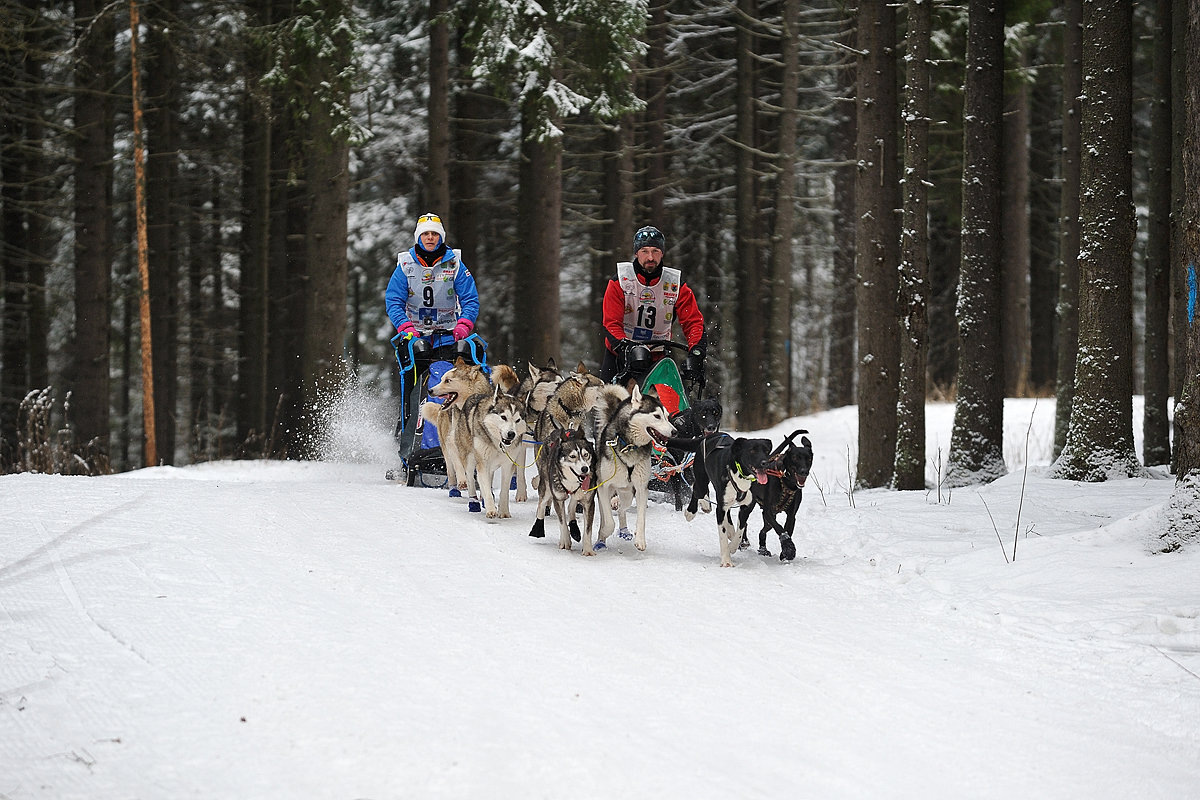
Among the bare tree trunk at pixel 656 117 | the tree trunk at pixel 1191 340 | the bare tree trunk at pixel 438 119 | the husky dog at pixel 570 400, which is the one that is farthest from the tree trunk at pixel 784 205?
the tree trunk at pixel 1191 340

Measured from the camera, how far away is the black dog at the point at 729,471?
22.8 feet

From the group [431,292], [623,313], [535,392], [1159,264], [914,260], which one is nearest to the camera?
[535,392]

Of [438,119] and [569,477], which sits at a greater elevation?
[438,119]

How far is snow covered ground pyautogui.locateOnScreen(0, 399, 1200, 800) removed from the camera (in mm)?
3842

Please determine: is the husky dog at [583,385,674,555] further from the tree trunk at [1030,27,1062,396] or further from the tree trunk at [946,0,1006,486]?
the tree trunk at [1030,27,1062,396]

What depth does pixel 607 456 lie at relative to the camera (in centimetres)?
754

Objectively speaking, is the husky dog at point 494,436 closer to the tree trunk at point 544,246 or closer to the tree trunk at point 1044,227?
the tree trunk at point 544,246

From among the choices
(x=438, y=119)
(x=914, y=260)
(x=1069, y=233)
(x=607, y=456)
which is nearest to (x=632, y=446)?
(x=607, y=456)

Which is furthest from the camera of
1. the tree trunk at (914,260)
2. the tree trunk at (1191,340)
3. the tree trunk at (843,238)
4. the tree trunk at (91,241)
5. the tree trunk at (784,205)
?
the tree trunk at (843,238)

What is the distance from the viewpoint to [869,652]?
5.32m

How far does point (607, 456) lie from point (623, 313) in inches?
113

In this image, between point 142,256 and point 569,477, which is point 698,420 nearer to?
point 569,477

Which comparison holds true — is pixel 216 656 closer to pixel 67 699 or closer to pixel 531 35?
pixel 67 699

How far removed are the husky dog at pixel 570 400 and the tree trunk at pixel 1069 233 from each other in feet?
24.7
